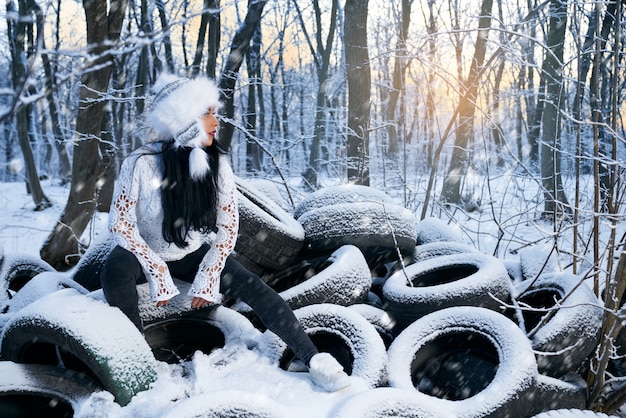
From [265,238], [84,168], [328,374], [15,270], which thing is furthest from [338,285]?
[84,168]

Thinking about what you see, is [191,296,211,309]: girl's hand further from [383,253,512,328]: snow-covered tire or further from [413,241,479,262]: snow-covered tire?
[413,241,479,262]: snow-covered tire

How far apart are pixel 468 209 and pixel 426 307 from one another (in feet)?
25.6

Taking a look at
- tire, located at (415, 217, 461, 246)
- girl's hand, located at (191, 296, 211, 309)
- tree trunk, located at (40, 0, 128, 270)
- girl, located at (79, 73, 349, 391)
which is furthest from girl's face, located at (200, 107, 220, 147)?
tree trunk, located at (40, 0, 128, 270)

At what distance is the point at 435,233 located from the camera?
441 centimetres

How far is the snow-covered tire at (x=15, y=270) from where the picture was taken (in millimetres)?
3504

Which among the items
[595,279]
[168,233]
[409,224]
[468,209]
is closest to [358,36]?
[468,209]

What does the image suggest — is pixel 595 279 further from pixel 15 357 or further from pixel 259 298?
pixel 15 357

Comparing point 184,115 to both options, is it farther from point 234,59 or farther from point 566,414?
point 234,59

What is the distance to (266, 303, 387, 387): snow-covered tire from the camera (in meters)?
2.35

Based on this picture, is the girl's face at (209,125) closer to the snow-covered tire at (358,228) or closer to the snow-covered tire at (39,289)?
the snow-covered tire at (39,289)

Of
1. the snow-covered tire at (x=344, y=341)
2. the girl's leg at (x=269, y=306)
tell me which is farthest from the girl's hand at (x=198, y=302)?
the snow-covered tire at (x=344, y=341)

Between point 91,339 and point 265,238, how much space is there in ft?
4.49

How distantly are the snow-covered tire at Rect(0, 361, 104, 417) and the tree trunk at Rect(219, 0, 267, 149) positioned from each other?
4.79 metres

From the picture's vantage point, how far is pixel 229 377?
2.32 meters
